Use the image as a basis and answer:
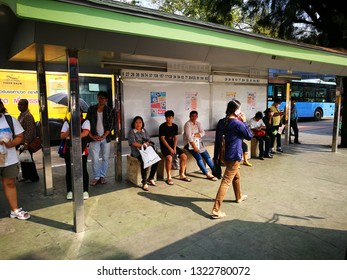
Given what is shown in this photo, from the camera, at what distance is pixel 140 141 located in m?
5.50

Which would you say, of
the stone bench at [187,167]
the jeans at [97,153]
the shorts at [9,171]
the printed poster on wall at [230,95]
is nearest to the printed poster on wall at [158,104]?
the stone bench at [187,167]

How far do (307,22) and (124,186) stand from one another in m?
9.48

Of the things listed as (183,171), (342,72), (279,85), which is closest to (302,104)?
(279,85)

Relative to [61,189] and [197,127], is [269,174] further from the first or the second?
[61,189]

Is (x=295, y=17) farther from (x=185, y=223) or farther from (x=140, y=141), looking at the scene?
(x=185, y=223)

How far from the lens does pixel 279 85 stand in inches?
681

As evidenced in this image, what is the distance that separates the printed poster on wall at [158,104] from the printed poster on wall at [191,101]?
2.16ft

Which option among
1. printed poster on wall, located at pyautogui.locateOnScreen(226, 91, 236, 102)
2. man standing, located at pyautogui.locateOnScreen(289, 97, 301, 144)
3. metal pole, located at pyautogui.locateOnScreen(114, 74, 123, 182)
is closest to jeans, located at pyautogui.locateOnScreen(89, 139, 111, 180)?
metal pole, located at pyautogui.locateOnScreen(114, 74, 123, 182)

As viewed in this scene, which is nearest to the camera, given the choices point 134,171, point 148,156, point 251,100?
point 148,156

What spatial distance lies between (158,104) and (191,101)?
94cm

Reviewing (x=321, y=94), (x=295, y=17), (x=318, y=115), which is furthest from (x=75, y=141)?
(x=321, y=94)

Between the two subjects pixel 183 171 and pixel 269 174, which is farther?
pixel 269 174

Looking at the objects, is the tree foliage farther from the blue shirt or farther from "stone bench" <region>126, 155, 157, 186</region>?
"stone bench" <region>126, 155, 157, 186</region>
